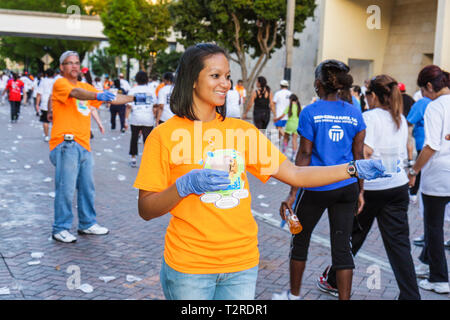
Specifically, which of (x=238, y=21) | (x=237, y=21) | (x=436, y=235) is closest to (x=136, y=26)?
(x=238, y=21)

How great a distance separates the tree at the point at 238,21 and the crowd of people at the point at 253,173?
49.8ft

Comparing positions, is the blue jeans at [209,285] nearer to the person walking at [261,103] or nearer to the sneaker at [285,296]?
the sneaker at [285,296]

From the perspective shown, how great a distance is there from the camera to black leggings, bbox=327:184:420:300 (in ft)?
13.6

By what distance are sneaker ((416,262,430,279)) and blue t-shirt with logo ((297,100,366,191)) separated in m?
1.87

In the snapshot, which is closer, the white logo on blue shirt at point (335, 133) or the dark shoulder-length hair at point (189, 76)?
the dark shoulder-length hair at point (189, 76)

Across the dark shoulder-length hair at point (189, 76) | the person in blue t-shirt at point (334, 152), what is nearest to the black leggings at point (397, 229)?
the person in blue t-shirt at point (334, 152)

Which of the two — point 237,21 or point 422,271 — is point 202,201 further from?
point 237,21

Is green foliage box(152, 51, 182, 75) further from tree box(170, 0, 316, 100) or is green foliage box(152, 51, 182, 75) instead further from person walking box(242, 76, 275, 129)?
person walking box(242, 76, 275, 129)

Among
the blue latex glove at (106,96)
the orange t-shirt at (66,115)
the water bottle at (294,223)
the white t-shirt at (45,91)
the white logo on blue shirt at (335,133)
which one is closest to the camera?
the water bottle at (294,223)

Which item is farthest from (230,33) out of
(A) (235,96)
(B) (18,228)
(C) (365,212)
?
(C) (365,212)

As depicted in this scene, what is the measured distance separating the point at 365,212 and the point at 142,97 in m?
2.20

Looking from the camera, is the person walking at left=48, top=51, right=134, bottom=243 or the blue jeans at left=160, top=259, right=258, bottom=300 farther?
the person walking at left=48, top=51, right=134, bottom=243

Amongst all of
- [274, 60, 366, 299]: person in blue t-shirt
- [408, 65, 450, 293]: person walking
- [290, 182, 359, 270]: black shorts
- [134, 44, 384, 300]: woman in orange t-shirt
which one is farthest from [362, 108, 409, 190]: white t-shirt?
[134, 44, 384, 300]: woman in orange t-shirt

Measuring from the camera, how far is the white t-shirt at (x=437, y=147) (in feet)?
14.8
